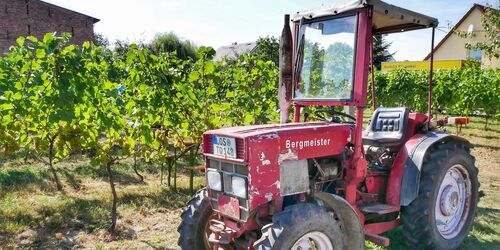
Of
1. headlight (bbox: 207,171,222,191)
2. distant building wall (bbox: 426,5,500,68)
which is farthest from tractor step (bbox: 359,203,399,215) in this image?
distant building wall (bbox: 426,5,500,68)

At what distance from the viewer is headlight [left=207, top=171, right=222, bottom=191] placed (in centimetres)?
331

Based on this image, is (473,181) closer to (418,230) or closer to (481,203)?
(418,230)

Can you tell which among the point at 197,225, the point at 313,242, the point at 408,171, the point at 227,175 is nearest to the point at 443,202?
the point at 408,171

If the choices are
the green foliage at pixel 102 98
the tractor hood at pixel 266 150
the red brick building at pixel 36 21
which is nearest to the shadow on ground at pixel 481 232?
the tractor hood at pixel 266 150

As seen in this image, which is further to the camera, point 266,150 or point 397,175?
point 397,175

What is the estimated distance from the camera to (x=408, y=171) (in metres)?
3.98

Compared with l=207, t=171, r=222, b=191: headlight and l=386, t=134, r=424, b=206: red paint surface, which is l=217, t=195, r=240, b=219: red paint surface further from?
l=386, t=134, r=424, b=206: red paint surface

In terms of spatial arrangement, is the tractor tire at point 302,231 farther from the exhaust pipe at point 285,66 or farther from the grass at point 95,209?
the grass at point 95,209

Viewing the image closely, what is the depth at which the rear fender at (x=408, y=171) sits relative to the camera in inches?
154

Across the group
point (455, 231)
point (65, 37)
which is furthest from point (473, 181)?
point (65, 37)

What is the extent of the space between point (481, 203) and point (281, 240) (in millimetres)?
4691

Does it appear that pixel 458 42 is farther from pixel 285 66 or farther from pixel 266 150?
pixel 266 150

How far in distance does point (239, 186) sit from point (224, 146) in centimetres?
35

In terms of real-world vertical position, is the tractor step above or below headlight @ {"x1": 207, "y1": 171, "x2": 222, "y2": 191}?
below
